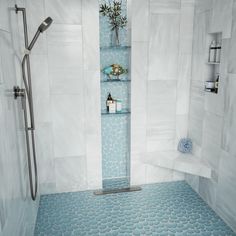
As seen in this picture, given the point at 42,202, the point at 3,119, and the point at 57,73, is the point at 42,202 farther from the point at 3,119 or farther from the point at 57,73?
the point at 3,119

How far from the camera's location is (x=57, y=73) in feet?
8.20

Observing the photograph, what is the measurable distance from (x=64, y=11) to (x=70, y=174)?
1.59m

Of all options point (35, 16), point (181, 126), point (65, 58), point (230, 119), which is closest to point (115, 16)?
point (65, 58)

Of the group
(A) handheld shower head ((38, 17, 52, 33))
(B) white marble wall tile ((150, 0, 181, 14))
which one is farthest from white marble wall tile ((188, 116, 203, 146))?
(A) handheld shower head ((38, 17, 52, 33))

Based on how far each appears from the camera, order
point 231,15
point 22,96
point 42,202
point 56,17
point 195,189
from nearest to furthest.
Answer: point 22,96 < point 231,15 < point 56,17 < point 42,202 < point 195,189

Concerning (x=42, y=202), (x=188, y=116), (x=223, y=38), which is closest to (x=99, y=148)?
(x=42, y=202)

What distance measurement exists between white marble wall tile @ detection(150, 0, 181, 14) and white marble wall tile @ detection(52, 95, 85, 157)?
111cm

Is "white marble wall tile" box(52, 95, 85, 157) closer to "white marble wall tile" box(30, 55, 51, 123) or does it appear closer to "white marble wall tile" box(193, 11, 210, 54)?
"white marble wall tile" box(30, 55, 51, 123)

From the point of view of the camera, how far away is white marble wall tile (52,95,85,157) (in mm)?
2572

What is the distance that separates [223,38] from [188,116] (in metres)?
0.95

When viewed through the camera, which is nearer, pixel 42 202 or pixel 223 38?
pixel 223 38

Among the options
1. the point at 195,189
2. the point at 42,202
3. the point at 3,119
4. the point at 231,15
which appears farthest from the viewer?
the point at 195,189

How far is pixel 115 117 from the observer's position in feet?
9.58

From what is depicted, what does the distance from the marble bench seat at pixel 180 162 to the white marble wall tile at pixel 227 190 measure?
0.67 feet
